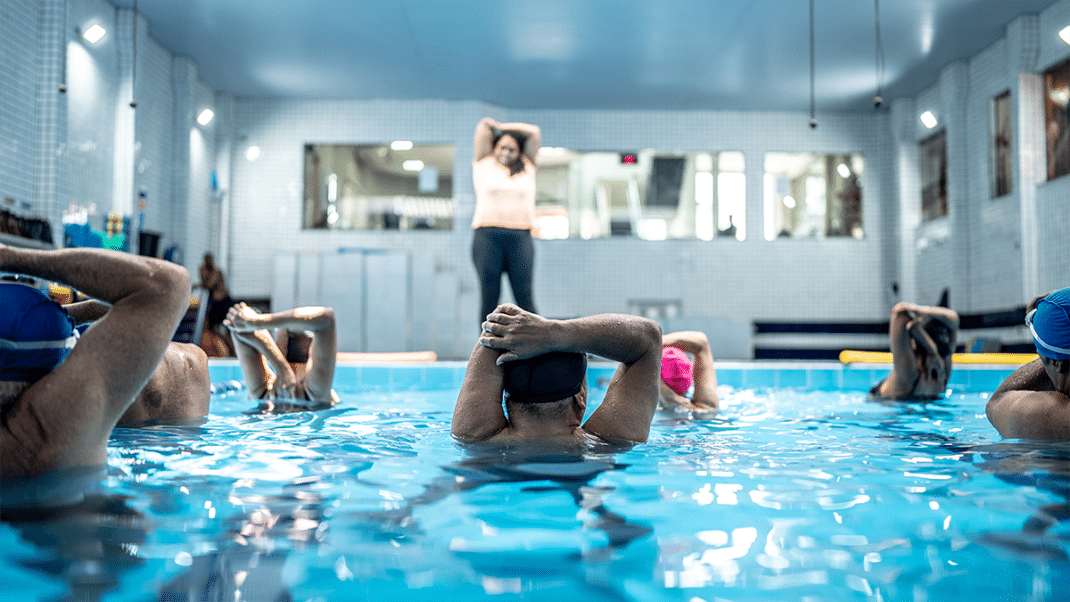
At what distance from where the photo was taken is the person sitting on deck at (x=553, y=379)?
6.73 ft

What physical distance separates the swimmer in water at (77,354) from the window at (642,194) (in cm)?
973

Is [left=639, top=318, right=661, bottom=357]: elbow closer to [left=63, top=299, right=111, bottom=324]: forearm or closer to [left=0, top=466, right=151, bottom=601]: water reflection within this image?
[left=0, top=466, right=151, bottom=601]: water reflection

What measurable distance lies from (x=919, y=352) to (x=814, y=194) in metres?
7.92

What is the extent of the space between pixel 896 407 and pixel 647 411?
7.12ft

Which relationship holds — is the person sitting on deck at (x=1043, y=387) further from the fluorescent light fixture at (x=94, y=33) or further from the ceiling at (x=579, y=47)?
the fluorescent light fixture at (x=94, y=33)

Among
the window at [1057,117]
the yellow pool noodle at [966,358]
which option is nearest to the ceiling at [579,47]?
the window at [1057,117]

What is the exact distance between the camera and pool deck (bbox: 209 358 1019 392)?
6.01 metres

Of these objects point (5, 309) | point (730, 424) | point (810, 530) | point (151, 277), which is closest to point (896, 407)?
point (730, 424)

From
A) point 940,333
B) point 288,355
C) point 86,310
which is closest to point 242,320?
point 288,355

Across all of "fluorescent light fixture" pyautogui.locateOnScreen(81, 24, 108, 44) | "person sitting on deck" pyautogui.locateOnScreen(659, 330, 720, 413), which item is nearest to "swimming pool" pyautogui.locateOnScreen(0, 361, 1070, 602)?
"person sitting on deck" pyautogui.locateOnScreen(659, 330, 720, 413)

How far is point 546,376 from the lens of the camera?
2145 mm

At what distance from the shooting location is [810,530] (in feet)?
4.78

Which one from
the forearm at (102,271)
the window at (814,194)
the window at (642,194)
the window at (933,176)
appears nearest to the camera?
the forearm at (102,271)

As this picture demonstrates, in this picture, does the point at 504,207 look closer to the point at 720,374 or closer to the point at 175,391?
the point at 720,374
